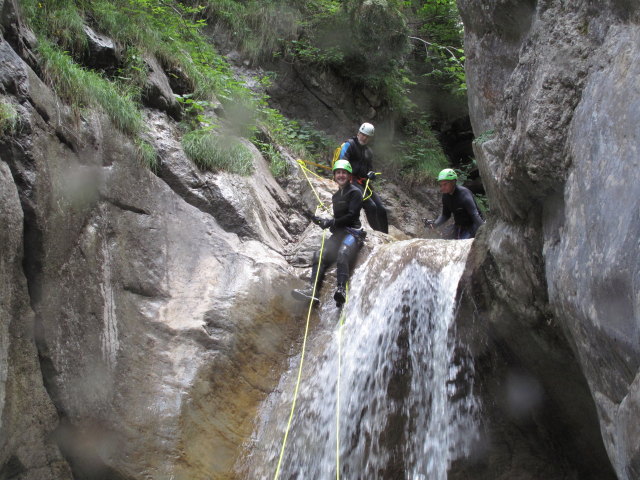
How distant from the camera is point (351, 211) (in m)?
7.41

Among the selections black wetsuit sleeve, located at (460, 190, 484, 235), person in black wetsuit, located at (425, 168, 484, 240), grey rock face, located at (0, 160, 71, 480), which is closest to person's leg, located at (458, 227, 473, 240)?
person in black wetsuit, located at (425, 168, 484, 240)

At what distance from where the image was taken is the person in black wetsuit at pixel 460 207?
25.9 feet

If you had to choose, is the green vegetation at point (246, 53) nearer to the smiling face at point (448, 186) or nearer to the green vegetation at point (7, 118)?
the green vegetation at point (7, 118)

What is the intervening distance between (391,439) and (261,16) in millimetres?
11342

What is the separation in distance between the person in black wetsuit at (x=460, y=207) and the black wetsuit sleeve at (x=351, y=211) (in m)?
1.14

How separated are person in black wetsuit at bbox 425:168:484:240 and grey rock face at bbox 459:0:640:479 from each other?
7.93 ft

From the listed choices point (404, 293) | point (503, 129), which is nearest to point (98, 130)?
point (404, 293)

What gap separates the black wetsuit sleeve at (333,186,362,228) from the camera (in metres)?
7.40

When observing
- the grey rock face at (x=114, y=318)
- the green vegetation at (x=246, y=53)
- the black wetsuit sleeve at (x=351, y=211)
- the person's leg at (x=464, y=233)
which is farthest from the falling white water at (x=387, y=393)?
the green vegetation at (x=246, y=53)

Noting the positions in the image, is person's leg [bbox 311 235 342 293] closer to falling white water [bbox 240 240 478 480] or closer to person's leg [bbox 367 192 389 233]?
falling white water [bbox 240 240 478 480]

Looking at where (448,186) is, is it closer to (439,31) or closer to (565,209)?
(565,209)

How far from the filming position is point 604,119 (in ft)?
9.25

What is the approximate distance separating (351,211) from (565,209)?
13.8ft

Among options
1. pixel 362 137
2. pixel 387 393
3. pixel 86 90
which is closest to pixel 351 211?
pixel 362 137
